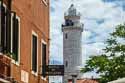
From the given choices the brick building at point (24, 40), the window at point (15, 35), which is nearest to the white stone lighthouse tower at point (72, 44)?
the brick building at point (24, 40)

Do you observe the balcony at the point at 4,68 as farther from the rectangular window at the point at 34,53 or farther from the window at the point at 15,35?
the rectangular window at the point at 34,53

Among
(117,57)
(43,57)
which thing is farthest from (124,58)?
(43,57)

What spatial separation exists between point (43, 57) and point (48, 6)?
3.43 m

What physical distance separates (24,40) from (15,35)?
2038 millimetres

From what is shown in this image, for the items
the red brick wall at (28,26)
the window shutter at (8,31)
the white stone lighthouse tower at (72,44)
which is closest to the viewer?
the window shutter at (8,31)

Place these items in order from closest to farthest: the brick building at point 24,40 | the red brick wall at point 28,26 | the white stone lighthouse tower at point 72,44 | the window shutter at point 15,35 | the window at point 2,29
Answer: the window at point 2,29 < the brick building at point 24,40 < the window shutter at point 15,35 < the red brick wall at point 28,26 < the white stone lighthouse tower at point 72,44

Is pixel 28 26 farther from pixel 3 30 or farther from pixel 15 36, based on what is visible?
pixel 3 30

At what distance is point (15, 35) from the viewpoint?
76.0ft

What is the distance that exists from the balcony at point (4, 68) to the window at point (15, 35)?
132cm

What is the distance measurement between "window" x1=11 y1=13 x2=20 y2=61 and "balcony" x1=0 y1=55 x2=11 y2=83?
4.32 ft

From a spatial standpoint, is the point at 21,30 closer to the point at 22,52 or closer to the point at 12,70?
the point at 22,52

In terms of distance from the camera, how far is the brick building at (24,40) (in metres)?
21.6

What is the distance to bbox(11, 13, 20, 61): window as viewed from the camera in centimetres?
2283

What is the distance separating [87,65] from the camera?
28.7m
